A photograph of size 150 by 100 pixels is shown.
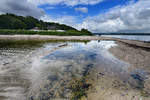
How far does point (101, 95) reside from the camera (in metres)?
3.77

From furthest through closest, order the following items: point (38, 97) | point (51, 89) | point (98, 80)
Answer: point (98, 80) < point (51, 89) < point (38, 97)

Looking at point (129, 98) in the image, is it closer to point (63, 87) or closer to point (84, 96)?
point (84, 96)

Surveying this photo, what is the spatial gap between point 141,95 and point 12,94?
5.81 metres

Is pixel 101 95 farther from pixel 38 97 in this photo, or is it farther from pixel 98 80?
pixel 38 97

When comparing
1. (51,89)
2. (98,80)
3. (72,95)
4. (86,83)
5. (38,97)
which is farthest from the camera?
(98,80)

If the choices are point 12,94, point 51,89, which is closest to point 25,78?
point 12,94

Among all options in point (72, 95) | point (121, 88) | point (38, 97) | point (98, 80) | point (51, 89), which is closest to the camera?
point (38, 97)

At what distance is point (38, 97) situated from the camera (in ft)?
11.3

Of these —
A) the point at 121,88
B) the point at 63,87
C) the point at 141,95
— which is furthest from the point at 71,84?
the point at 141,95

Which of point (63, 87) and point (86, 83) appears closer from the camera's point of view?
Answer: point (63, 87)

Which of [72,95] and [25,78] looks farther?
[25,78]

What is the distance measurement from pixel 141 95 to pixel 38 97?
4.64m

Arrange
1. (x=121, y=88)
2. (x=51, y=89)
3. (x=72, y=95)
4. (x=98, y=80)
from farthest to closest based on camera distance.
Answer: (x=98, y=80) < (x=121, y=88) < (x=51, y=89) < (x=72, y=95)

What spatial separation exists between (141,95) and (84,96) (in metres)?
2.65
